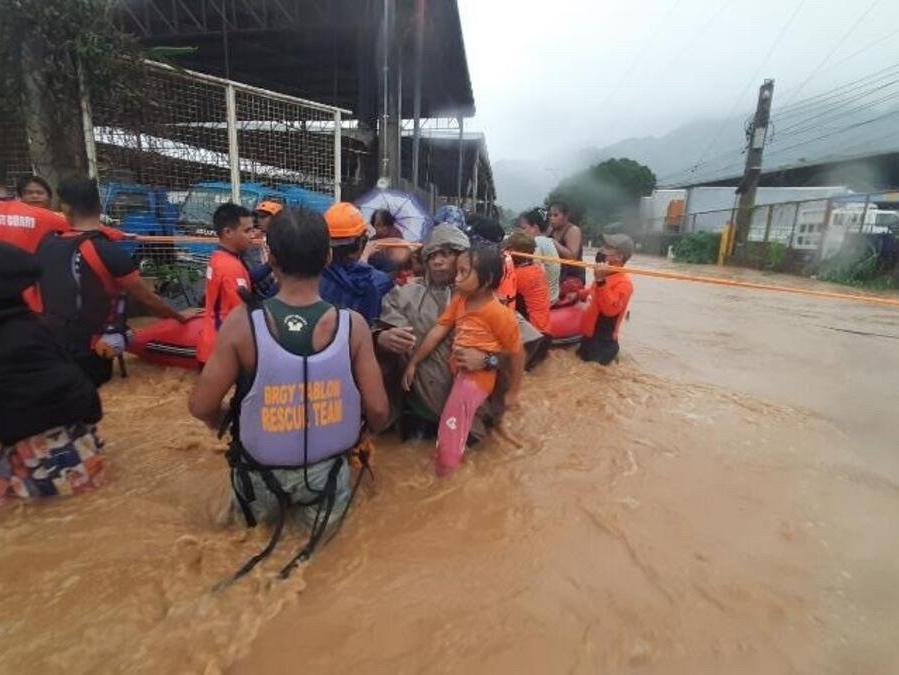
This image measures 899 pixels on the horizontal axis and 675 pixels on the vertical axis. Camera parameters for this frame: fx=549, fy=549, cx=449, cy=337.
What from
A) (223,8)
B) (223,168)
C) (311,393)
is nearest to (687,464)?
(311,393)

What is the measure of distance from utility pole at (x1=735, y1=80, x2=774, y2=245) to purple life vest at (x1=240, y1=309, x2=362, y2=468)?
21907 mm

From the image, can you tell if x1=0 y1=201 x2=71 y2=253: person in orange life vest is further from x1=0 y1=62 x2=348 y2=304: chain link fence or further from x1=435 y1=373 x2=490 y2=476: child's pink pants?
x1=435 y1=373 x2=490 y2=476: child's pink pants

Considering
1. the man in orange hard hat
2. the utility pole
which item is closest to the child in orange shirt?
the man in orange hard hat

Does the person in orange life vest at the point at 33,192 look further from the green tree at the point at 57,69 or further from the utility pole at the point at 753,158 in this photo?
the utility pole at the point at 753,158

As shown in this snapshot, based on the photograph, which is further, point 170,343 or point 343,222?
point 170,343

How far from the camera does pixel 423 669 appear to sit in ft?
5.43

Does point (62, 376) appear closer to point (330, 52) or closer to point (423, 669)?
point (423, 669)

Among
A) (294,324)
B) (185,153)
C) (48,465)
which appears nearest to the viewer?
(294,324)

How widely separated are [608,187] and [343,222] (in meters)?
53.3

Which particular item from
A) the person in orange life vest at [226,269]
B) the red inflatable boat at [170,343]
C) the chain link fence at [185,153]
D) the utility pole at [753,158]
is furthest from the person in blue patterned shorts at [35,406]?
the utility pole at [753,158]

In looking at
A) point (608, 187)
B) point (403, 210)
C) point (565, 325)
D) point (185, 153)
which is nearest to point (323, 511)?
point (565, 325)

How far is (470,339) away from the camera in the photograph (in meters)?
2.84

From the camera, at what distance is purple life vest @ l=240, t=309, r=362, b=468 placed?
1808 mm

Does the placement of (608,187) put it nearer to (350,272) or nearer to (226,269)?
(226,269)
